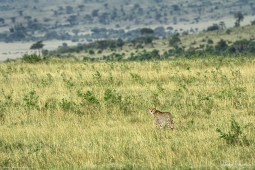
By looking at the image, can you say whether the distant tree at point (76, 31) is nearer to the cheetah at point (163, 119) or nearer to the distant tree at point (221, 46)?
the distant tree at point (221, 46)

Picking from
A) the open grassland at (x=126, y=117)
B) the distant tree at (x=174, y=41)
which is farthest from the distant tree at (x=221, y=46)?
the open grassland at (x=126, y=117)

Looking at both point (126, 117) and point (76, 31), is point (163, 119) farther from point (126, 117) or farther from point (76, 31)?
point (76, 31)

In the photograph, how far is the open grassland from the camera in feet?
37.5

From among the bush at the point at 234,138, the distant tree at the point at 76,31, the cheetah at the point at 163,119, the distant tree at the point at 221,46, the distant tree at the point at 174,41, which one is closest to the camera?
the bush at the point at 234,138

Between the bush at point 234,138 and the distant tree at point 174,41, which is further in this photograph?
the distant tree at point 174,41

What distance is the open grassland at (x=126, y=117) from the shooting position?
37.5 feet

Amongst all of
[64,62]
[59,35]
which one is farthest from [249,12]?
[64,62]

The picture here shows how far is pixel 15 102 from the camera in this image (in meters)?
18.1

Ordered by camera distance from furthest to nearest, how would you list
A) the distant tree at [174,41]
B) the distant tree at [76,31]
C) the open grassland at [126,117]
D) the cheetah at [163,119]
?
the distant tree at [76,31]
the distant tree at [174,41]
the cheetah at [163,119]
the open grassland at [126,117]

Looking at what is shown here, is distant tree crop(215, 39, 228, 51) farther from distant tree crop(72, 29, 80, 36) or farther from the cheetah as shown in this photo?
distant tree crop(72, 29, 80, 36)

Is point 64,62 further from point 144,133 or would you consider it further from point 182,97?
point 144,133

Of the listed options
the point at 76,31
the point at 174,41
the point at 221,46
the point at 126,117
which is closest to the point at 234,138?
the point at 126,117

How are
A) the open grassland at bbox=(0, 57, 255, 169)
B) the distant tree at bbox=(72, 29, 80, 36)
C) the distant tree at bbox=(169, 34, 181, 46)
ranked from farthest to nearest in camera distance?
the distant tree at bbox=(72, 29, 80, 36) → the distant tree at bbox=(169, 34, 181, 46) → the open grassland at bbox=(0, 57, 255, 169)

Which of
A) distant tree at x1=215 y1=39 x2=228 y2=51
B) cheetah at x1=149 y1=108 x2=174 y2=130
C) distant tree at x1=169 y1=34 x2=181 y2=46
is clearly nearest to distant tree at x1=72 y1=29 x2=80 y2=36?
distant tree at x1=169 y1=34 x2=181 y2=46
